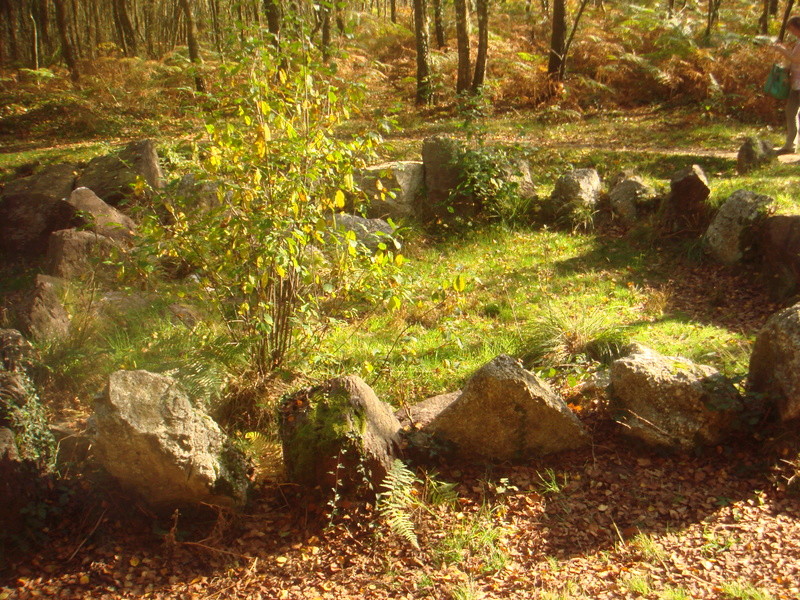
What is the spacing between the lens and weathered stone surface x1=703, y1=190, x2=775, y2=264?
24.3 ft

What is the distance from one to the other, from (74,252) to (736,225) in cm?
763

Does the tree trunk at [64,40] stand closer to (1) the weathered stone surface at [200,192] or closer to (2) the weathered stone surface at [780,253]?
(1) the weathered stone surface at [200,192]

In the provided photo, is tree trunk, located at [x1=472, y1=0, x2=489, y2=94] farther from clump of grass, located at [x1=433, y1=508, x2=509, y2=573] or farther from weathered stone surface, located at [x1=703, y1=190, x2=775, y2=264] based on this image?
clump of grass, located at [x1=433, y1=508, x2=509, y2=573]

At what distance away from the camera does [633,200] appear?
9.27 metres

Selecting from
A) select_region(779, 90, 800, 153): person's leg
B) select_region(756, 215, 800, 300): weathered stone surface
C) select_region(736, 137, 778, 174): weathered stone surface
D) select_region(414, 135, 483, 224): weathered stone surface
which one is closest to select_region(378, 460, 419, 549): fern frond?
select_region(756, 215, 800, 300): weathered stone surface

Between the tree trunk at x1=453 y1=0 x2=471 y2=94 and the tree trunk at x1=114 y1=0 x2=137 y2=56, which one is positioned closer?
the tree trunk at x1=453 y1=0 x2=471 y2=94

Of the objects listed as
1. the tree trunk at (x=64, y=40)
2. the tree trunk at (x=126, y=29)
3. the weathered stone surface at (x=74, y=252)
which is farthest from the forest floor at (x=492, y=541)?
the tree trunk at (x=126, y=29)

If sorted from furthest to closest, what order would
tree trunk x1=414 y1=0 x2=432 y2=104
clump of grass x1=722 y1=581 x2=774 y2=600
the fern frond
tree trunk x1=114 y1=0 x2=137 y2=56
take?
tree trunk x1=114 y1=0 x2=137 y2=56, tree trunk x1=414 y1=0 x2=432 y2=104, the fern frond, clump of grass x1=722 y1=581 x2=774 y2=600

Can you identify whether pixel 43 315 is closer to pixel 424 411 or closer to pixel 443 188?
pixel 424 411

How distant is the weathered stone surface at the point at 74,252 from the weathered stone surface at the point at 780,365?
6528 mm

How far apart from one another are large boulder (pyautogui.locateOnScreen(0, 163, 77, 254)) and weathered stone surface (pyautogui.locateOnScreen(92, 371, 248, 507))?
647cm

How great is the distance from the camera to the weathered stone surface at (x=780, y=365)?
429cm

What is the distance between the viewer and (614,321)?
636 cm

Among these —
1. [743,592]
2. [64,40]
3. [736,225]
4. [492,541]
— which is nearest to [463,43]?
[736,225]
